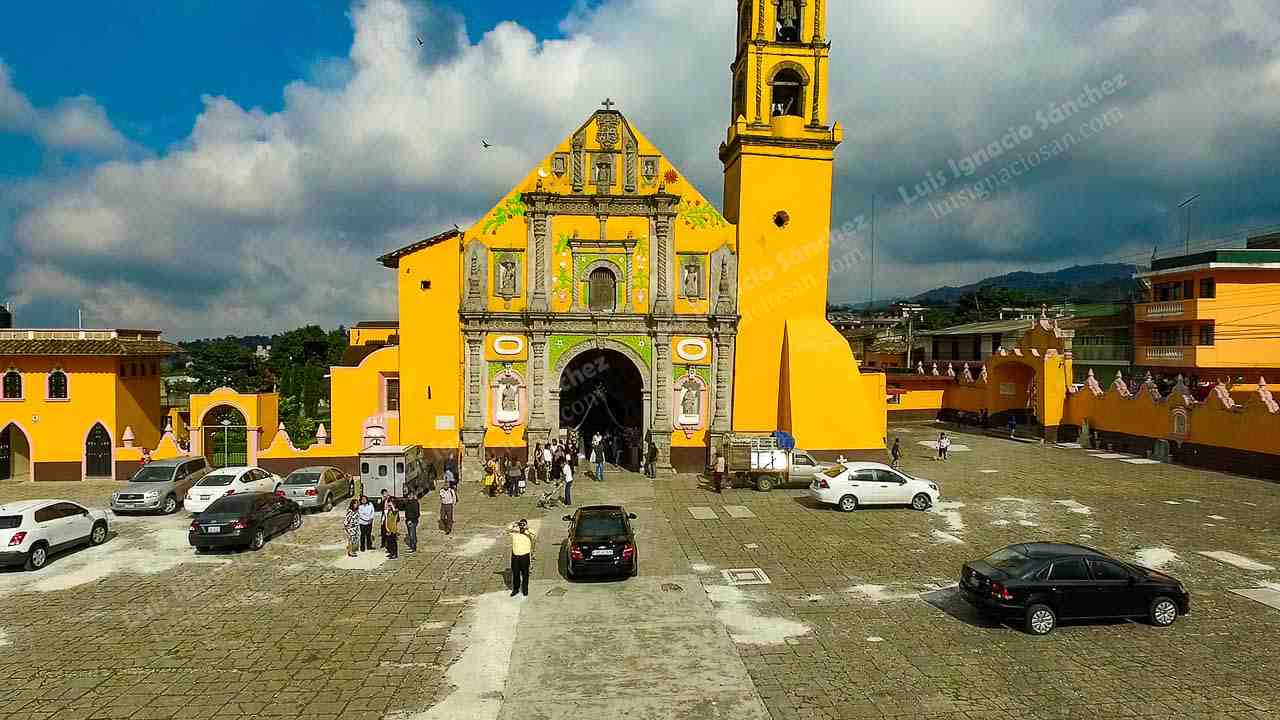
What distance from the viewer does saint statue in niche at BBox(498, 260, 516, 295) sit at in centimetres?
3141

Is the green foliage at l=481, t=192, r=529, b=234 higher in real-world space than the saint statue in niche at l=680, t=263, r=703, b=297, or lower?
higher

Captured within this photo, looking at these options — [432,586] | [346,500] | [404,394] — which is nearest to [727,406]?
[404,394]

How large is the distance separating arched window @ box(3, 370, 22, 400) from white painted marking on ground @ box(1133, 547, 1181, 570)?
129 ft

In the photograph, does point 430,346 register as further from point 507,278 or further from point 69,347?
point 69,347

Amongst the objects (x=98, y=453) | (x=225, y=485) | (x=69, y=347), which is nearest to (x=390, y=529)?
(x=225, y=485)

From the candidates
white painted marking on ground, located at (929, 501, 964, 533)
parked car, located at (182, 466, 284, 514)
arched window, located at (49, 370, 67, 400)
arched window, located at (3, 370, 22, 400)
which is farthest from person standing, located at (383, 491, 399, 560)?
arched window, located at (3, 370, 22, 400)

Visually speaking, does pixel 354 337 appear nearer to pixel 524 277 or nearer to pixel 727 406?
pixel 524 277

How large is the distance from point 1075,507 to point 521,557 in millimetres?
18796

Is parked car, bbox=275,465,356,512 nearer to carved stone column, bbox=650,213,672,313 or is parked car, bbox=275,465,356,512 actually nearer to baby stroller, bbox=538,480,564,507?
baby stroller, bbox=538,480,564,507

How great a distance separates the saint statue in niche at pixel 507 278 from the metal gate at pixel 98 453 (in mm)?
17071

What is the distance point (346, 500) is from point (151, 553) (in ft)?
24.6

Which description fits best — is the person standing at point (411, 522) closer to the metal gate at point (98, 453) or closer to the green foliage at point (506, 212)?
the green foliage at point (506, 212)

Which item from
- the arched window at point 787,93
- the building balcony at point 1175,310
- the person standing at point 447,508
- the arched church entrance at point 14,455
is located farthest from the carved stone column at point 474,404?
the building balcony at point 1175,310

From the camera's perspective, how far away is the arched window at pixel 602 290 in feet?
104
